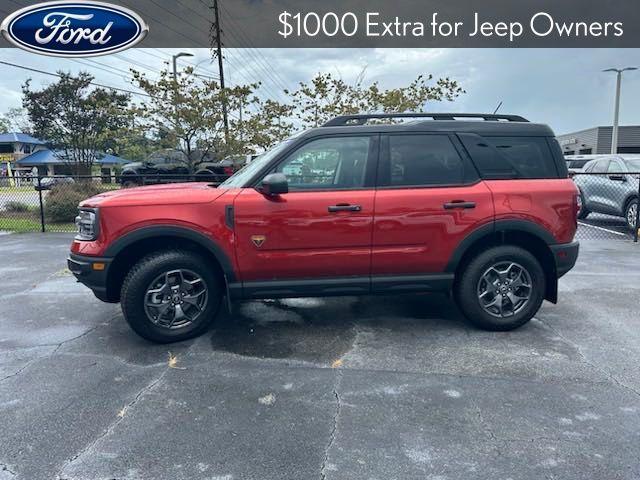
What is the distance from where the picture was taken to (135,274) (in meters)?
4.10

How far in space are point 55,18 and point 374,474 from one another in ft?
53.0

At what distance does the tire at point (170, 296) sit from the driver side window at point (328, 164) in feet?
3.72

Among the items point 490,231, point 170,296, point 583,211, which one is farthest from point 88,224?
point 583,211

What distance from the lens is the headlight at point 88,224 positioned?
4.10 m

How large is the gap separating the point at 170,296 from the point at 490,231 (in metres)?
2.94

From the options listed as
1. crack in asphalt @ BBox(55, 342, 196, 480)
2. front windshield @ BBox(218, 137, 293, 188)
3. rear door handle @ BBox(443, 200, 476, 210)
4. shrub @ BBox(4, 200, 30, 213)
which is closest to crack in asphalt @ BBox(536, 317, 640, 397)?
rear door handle @ BBox(443, 200, 476, 210)

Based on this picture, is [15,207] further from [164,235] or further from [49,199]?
[164,235]

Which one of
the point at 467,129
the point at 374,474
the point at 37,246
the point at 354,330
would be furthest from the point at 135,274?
the point at 37,246

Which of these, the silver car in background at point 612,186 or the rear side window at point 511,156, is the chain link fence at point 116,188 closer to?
the silver car in background at point 612,186

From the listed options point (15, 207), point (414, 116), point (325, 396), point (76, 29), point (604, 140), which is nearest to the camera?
point (325, 396)

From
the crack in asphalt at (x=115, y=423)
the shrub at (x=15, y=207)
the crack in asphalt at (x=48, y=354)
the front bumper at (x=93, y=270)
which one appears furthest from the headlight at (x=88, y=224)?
the shrub at (x=15, y=207)

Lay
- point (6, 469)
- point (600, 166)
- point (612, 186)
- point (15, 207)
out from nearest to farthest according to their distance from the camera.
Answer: point (6, 469) < point (612, 186) < point (600, 166) < point (15, 207)

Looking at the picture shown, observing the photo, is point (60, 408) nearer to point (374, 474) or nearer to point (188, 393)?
point (188, 393)

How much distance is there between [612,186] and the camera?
35.8ft
